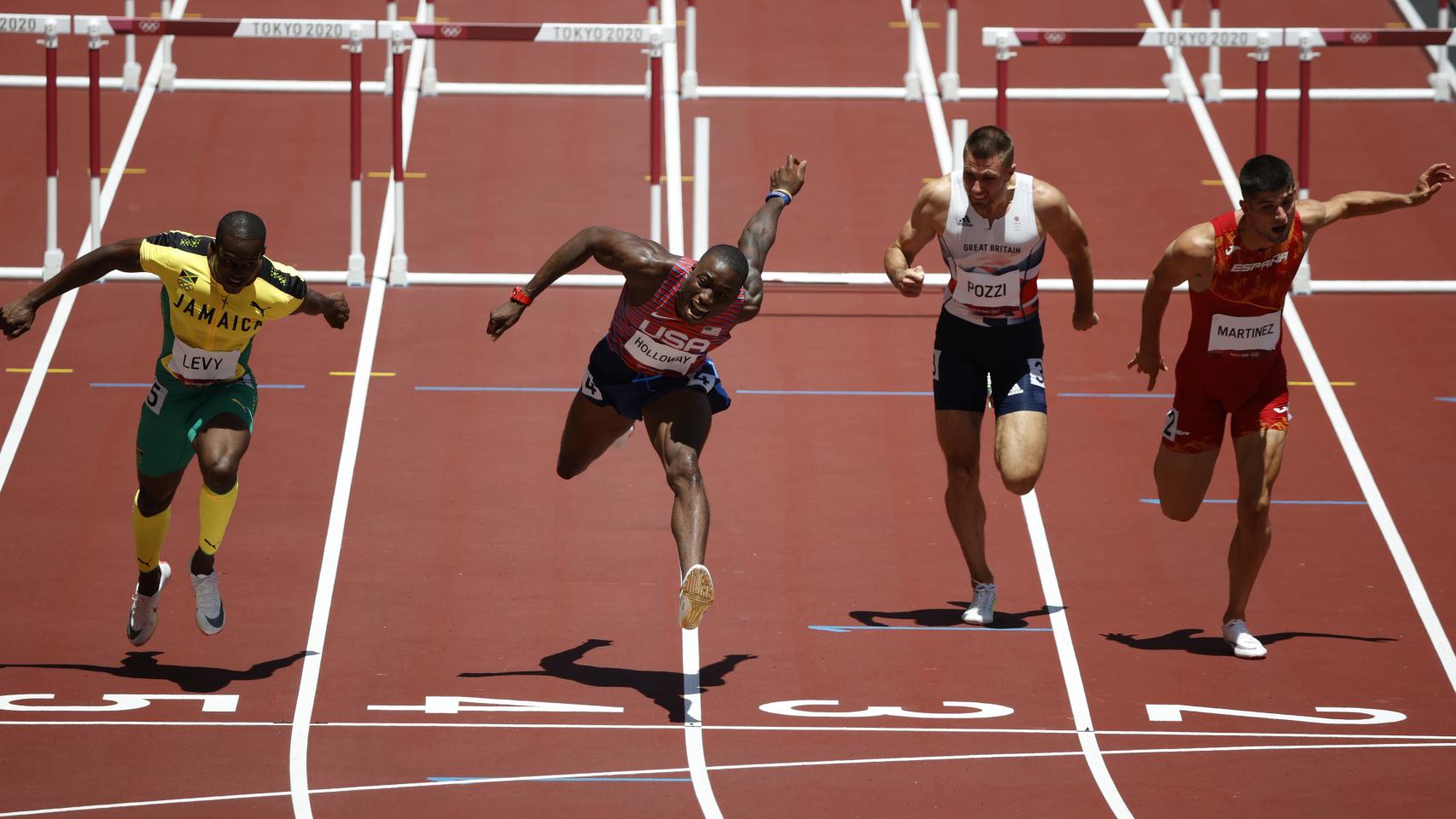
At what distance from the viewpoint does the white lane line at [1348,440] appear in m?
10.4

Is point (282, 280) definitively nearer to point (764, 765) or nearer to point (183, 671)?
point (183, 671)

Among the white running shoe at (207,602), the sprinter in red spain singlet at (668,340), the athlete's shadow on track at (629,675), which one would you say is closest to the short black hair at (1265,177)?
the sprinter in red spain singlet at (668,340)

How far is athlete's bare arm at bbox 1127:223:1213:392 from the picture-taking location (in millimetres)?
9695

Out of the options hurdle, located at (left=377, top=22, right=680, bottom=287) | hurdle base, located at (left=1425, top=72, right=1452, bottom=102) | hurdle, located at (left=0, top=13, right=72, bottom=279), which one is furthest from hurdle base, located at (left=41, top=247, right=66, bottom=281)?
hurdle base, located at (left=1425, top=72, right=1452, bottom=102)

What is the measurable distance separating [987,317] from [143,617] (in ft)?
13.5

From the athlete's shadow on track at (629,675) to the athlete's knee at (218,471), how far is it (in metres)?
1.37

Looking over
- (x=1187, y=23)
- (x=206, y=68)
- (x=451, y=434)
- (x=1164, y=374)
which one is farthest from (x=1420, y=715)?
(x=206, y=68)

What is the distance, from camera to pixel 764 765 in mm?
8906

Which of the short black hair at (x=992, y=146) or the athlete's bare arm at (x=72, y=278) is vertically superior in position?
the short black hair at (x=992, y=146)

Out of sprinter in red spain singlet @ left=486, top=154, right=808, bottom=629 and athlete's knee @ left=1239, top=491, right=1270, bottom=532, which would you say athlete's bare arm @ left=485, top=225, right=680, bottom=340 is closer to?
sprinter in red spain singlet @ left=486, top=154, right=808, bottom=629

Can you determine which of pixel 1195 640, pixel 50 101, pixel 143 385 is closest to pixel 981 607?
pixel 1195 640

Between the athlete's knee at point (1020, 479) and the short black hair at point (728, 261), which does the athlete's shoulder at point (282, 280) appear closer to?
the short black hair at point (728, 261)

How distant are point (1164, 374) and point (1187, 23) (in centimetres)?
540

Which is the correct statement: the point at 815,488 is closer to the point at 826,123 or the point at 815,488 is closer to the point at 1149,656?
the point at 1149,656
